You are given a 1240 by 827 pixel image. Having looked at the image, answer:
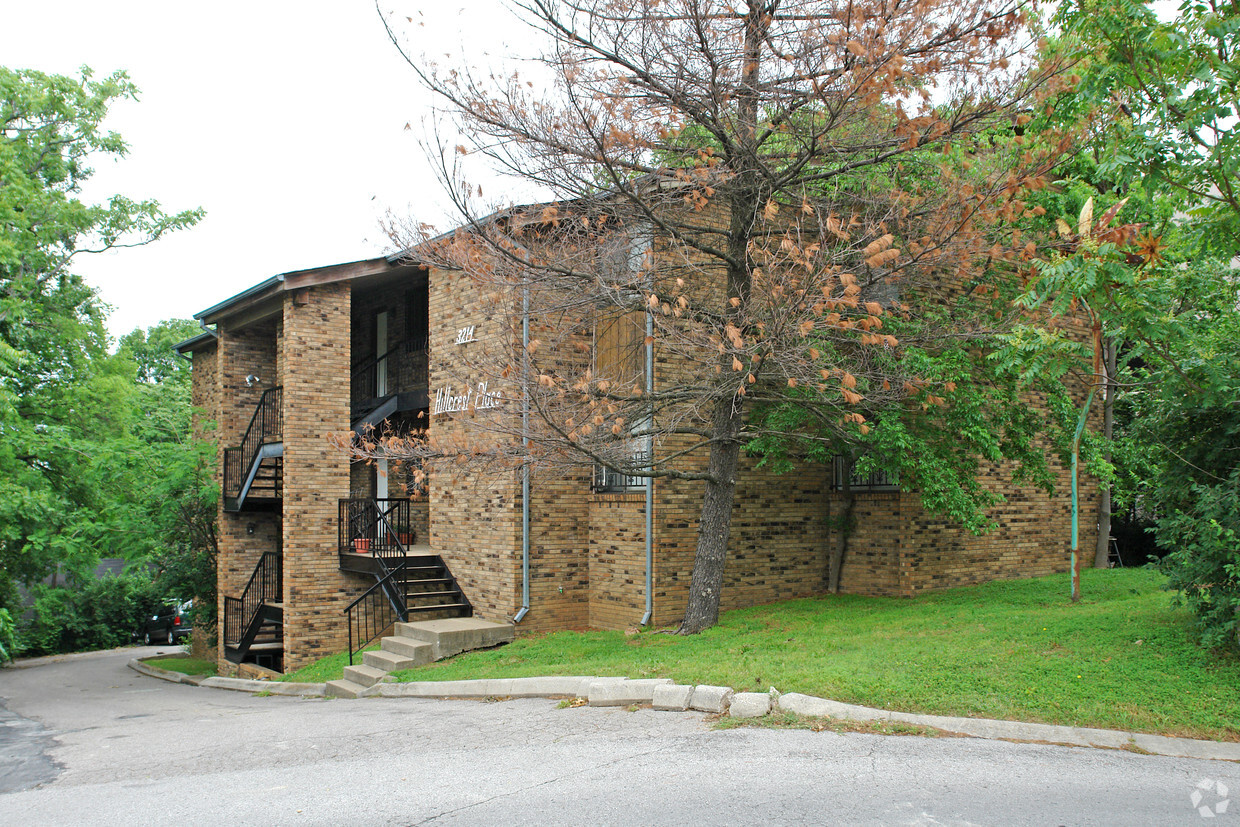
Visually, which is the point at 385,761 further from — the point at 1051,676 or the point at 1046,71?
the point at 1046,71

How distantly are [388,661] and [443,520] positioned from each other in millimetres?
3506

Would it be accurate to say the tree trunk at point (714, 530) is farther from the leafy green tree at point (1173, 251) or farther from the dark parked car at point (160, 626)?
the dark parked car at point (160, 626)

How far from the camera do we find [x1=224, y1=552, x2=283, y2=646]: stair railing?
18172mm

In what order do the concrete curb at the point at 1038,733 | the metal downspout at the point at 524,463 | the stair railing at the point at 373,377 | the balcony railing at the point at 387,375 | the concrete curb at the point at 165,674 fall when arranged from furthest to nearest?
the stair railing at the point at 373,377
the concrete curb at the point at 165,674
the balcony railing at the point at 387,375
the metal downspout at the point at 524,463
the concrete curb at the point at 1038,733

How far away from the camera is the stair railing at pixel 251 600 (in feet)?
59.6

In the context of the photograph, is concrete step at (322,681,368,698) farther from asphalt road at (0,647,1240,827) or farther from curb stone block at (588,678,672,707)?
curb stone block at (588,678,672,707)

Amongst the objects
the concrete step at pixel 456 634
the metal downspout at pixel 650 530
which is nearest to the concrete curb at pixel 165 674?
the concrete step at pixel 456 634

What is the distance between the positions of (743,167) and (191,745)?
8.53 metres

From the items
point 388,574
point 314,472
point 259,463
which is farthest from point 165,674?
point 388,574

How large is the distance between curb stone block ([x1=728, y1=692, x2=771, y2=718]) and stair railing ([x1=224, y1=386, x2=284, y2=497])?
42.5 ft

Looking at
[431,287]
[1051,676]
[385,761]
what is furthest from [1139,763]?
[431,287]

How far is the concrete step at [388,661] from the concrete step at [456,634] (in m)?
0.45

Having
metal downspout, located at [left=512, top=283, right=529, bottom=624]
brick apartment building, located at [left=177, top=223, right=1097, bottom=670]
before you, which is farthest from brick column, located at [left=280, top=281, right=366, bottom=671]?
metal downspout, located at [left=512, top=283, right=529, bottom=624]

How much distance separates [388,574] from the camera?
1433 cm
